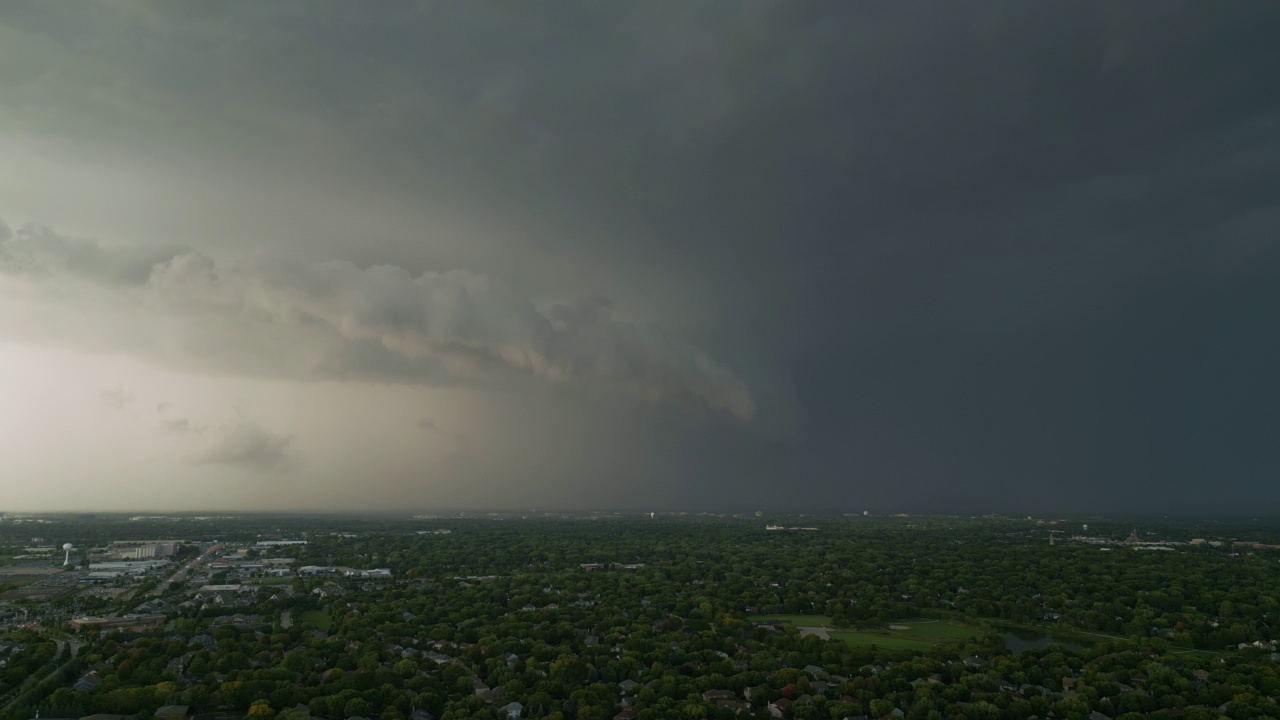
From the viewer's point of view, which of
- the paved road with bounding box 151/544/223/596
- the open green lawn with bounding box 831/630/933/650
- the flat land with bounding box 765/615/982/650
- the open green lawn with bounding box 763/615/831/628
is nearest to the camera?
the open green lawn with bounding box 831/630/933/650

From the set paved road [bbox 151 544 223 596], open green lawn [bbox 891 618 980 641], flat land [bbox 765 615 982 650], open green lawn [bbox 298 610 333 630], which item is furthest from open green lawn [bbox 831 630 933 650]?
paved road [bbox 151 544 223 596]

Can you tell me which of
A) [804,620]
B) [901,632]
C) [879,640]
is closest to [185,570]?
[804,620]

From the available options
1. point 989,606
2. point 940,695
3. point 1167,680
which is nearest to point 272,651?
point 940,695

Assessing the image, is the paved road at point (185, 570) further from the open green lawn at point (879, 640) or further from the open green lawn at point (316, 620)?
the open green lawn at point (879, 640)

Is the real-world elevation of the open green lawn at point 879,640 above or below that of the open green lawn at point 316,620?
above

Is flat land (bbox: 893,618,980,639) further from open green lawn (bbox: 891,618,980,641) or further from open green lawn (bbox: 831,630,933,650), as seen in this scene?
→ open green lawn (bbox: 831,630,933,650)

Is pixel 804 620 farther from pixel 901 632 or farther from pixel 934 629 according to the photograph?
pixel 934 629

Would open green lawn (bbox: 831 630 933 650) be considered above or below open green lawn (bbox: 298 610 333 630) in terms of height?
above

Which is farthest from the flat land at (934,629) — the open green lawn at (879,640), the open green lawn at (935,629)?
the open green lawn at (879,640)
